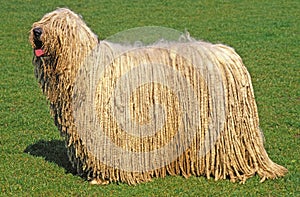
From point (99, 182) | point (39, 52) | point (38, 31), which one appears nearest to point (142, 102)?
point (99, 182)

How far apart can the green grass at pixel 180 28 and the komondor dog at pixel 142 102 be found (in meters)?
0.28

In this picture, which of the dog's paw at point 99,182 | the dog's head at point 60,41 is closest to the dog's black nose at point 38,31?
the dog's head at point 60,41

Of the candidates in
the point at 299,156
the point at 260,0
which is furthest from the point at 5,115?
the point at 260,0

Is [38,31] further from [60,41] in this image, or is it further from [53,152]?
[53,152]

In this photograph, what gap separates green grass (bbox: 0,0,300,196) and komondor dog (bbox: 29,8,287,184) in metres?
0.28

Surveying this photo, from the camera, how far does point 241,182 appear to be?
19.5 ft

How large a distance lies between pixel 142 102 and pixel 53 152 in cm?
176

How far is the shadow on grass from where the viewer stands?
6605 millimetres

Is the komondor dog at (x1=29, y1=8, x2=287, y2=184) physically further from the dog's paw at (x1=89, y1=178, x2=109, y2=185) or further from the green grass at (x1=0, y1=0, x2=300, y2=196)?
the green grass at (x1=0, y1=0, x2=300, y2=196)

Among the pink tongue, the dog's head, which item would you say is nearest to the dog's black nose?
the dog's head

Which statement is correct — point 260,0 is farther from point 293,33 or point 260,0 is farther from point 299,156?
point 299,156

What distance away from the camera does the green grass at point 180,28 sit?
5.92 m

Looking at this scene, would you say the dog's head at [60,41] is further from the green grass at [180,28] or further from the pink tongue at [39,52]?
the green grass at [180,28]

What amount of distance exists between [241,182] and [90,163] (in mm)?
1506
